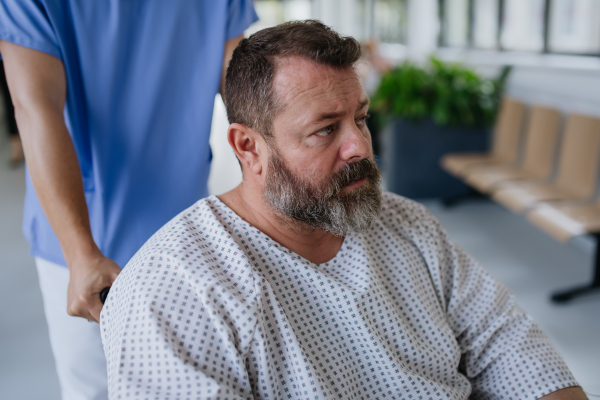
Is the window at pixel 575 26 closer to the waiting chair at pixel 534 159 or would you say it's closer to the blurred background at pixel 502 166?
the blurred background at pixel 502 166

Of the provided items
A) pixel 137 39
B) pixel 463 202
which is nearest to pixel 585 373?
pixel 137 39

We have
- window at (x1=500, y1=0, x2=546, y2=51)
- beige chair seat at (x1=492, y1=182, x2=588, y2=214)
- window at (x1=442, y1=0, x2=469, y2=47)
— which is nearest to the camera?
A: beige chair seat at (x1=492, y1=182, x2=588, y2=214)

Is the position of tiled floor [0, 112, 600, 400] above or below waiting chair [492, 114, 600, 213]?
below

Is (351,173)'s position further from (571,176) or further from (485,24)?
(485,24)

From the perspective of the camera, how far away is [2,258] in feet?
13.3

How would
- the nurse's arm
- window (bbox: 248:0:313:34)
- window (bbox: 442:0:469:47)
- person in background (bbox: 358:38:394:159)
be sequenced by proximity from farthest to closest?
window (bbox: 248:0:313:34) < window (bbox: 442:0:469:47) < person in background (bbox: 358:38:394:159) < the nurse's arm

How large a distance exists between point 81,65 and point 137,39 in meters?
0.16

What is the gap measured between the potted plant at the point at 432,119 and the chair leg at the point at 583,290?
2000mm

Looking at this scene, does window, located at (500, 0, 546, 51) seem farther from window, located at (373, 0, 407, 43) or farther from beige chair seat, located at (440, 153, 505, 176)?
window, located at (373, 0, 407, 43)

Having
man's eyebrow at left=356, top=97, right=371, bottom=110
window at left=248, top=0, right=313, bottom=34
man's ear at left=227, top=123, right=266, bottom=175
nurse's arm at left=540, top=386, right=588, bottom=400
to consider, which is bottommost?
nurse's arm at left=540, top=386, right=588, bottom=400

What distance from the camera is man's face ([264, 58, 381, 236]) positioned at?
1.12 meters

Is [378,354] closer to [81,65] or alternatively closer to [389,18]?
[81,65]

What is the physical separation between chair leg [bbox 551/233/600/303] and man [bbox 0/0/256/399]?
249 centimetres

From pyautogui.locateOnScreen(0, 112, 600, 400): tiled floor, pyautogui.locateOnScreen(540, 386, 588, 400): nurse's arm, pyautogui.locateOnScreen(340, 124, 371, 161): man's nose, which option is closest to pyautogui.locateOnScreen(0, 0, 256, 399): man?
pyautogui.locateOnScreen(340, 124, 371, 161): man's nose
